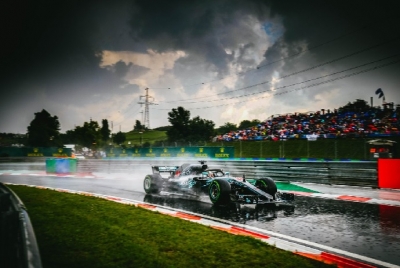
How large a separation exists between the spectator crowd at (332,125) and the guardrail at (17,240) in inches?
904

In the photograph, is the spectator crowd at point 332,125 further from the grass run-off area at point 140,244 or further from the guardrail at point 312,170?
the grass run-off area at point 140,244

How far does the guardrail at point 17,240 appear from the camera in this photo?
2238mm

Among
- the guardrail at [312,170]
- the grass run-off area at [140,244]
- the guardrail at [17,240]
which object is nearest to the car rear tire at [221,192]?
the grass run-off area at [140,244]

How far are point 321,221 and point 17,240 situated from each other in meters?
5.81

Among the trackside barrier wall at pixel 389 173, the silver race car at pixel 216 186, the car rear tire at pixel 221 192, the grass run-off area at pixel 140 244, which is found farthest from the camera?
the trackside barrier wall at pixel 389 173

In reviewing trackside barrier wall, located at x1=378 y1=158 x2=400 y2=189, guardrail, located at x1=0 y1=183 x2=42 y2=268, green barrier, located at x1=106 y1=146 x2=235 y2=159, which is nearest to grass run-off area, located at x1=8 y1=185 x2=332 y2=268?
guardrail, located at x1=0 y1=183 x2=42 y2=268

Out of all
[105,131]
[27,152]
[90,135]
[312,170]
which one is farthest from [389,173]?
[105,131]

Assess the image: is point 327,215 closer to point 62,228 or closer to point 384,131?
point 62,228

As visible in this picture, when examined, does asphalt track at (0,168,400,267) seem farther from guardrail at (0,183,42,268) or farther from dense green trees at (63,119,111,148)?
dense green trees at (63,119,111,148)

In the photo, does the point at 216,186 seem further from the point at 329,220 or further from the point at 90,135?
the point at 90,135

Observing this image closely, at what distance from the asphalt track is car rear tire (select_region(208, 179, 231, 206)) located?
0.95 ft

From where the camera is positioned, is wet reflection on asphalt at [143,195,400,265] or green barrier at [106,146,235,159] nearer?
wet reflection on asphalt at [143,195,400,265]

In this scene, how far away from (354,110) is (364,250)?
1029 inches

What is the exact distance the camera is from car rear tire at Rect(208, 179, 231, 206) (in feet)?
26.0
